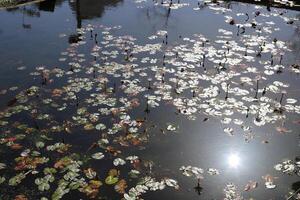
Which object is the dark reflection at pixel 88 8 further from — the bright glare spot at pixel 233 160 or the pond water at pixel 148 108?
the bright glare spot at pixel 233 160

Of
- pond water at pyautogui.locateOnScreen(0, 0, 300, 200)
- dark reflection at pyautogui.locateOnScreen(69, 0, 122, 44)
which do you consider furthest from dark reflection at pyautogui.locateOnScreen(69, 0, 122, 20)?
pond water at pyautogui.locateOnScreen(0, 0, 300, 200)

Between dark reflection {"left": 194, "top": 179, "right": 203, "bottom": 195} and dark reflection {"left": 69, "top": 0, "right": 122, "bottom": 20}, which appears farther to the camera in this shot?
dark reflection {"left": 69, "top": 0, "right": 122, "bottom": 20}

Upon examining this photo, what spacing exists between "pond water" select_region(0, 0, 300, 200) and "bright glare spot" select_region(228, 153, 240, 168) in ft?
0.07

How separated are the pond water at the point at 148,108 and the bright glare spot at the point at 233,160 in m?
0.02

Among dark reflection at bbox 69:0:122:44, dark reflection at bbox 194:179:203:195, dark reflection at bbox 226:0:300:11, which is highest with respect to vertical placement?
dark reflection at bbox 226:0:300:11

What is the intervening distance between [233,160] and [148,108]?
2.69 m

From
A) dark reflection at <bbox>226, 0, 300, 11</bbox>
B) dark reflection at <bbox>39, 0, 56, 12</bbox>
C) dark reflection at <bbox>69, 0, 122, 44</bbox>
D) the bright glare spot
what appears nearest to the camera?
the bright glare spot

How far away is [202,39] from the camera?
13859 millimetres

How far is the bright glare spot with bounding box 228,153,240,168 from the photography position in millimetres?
7746

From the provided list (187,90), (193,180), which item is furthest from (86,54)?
(193,180)

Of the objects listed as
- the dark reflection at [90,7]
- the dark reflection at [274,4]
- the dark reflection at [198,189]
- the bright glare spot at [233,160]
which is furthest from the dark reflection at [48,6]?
the dark reflection at [198,189]

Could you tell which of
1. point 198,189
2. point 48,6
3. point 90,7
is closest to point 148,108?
point 198,189

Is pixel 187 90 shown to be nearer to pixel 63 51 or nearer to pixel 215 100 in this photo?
pixel 215 100

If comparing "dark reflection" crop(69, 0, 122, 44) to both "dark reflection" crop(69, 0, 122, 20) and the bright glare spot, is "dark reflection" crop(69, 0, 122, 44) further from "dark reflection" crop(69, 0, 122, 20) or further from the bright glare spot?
the bright glare spot
